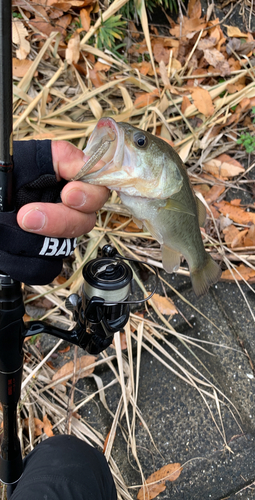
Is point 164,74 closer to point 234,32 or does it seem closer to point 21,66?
point 234,32

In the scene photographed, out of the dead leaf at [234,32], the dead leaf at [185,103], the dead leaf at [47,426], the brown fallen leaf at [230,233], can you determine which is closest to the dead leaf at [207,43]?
the dead leaf at [234,32]

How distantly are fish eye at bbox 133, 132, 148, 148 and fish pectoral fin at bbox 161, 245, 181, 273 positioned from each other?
442 mm

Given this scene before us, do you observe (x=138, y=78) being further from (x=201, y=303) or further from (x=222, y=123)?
(x=201, y=303)

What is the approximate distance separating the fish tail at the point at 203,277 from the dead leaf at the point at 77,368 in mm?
744

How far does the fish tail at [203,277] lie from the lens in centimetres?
162

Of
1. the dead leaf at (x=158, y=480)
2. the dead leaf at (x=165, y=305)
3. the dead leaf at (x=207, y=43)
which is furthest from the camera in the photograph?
the dead leaf at (x=207, y=43)

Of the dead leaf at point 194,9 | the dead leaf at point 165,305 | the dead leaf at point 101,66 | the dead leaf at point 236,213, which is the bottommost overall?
the dead leaf at point 165,305

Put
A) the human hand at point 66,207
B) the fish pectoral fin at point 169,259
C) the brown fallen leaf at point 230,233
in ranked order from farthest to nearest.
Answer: the brown fallen leaf at point 230,233
the fish pectoral fin at point 169,259
the human hand at point 66,207

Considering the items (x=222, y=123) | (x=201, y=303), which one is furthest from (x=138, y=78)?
(x=201, y=303)

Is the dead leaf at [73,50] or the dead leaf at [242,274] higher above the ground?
the dead leaf at [73,50]

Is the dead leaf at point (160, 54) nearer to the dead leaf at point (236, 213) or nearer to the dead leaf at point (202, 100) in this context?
the dead leaf at point (202, 100)

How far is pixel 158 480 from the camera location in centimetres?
178

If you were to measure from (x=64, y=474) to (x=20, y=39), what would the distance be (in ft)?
8.33

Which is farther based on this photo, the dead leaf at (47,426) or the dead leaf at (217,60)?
the dead leaf at (217,60)
